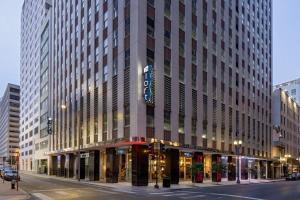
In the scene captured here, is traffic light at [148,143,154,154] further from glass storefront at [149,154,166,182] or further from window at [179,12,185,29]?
window at [179,12,185,29]

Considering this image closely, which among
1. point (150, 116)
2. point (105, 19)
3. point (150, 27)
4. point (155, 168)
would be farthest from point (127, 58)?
point (155, 168)

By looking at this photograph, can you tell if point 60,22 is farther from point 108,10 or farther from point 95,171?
point 95,171

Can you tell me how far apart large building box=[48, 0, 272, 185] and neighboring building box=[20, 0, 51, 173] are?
43.4ft

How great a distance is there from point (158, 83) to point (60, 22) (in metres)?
37.8

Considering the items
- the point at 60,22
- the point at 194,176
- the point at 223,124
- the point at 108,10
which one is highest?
the point at 60,22

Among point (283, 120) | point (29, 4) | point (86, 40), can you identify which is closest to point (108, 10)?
point (86, 40)

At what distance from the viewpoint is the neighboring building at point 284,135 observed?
285 feet

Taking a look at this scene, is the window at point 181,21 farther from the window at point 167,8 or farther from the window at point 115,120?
the window at point 115,120

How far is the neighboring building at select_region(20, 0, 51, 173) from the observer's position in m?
87.1

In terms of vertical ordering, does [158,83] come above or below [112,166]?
above

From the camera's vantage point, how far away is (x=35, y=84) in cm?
10819

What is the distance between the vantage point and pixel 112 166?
44875 millimetres

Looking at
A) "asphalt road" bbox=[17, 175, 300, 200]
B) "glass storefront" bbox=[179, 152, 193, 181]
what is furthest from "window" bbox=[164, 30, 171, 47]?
"asphalt road" bbox=[17, 175, 300, 200]

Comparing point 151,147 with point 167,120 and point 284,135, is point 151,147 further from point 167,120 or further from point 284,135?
point 284,135
